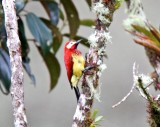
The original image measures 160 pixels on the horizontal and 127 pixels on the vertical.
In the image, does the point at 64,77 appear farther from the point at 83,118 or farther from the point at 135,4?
the point at 83,118

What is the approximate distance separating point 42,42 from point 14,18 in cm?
106

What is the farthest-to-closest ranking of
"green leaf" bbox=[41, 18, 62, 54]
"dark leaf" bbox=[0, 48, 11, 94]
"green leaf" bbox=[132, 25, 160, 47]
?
1. "green leaf" bbox=[41, 18, 62, 54]
2. "dark leaf" bbox=[0, 48, 11, 94]
3. "green leaf" bbox=[132, 25, 160, 47]

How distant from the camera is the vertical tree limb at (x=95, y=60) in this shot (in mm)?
→ 788

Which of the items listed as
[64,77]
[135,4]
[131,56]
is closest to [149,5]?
[131,56]

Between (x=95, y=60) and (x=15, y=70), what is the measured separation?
0.13 m

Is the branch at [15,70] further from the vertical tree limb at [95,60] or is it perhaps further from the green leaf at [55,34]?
the green leaf at [55,34]

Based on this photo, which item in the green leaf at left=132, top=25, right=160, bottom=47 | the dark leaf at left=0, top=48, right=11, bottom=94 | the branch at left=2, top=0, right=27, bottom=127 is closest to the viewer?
the branch at left=2, top=0, right=27, bottom=127

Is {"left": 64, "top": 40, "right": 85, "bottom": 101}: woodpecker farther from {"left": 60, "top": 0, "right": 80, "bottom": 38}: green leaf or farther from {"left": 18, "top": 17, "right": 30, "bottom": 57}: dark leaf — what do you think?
{"left": 60, "top": 0, "right": 80, "bottom": 38}: green leaf

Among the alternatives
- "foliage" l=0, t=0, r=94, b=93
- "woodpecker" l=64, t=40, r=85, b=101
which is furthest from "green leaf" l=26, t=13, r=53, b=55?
"woodpecker" l=64, t=40, r=85, b=101

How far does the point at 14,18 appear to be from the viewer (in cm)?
81

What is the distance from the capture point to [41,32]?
189cm

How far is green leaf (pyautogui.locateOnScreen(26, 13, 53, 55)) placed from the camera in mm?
1875

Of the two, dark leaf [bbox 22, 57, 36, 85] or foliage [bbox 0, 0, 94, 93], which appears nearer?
foliage [bbox 0, 0, 94, 93]

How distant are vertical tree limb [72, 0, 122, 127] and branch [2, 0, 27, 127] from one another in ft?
0.28
